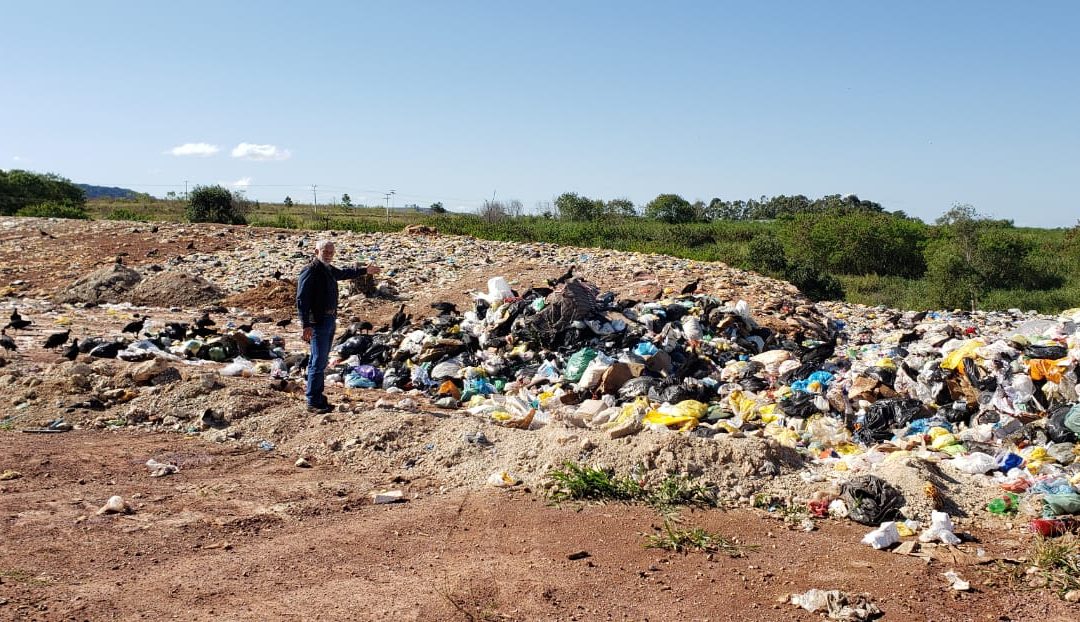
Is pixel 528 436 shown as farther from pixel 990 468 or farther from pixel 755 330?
pixel 755 330

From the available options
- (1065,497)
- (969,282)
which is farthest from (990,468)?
(969,282)

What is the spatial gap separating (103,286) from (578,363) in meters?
8.53

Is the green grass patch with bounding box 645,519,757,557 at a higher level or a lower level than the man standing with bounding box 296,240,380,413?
lower

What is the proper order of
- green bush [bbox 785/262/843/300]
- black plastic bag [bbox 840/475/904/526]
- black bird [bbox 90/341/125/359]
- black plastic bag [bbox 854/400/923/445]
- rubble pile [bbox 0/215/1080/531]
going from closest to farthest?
black plastic bag [bbox 840/475/904/526], rubble pile [bbox 0/215/1080/531], black plastic bag [bbox 854/400/923/445], black bird [bbox 90/341/125/359], green bush [bbox 785/262/843/300]

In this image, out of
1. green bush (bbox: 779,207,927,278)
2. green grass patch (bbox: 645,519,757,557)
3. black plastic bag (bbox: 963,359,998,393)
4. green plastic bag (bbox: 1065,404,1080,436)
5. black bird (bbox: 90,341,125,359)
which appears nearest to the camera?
green grass patch (bbox: 645,519,757,557)

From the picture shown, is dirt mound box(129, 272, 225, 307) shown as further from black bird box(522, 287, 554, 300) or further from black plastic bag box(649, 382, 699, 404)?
black plastic bag box(649, 382, 699, 404)

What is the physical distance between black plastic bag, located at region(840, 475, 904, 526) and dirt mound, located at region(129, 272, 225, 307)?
1006 centimetres

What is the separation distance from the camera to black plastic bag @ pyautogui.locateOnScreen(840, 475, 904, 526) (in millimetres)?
3573

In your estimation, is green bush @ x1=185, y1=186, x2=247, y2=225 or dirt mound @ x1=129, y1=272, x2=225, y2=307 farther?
green bush @ x1=185, y1=186, x2=247, y2=225

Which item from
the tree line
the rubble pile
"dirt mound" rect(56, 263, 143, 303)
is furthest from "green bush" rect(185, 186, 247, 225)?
the rubble pile

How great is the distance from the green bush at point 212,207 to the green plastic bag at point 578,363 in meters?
18.1

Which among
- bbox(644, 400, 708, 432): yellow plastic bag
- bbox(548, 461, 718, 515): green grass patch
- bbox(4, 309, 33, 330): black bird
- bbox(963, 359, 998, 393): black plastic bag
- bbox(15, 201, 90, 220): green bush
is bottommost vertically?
bbox(548, 461, 718, 515): green grass patch

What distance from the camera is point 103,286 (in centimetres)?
1155

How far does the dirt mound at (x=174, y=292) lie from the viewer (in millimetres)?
11266
